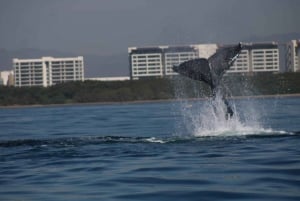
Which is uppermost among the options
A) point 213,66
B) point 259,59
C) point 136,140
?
point 259,59

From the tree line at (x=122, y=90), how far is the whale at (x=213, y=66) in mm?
81977

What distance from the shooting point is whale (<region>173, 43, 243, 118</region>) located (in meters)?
16.0

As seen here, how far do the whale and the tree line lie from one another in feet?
269

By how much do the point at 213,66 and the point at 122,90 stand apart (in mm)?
96314

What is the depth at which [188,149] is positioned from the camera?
14.8 metres

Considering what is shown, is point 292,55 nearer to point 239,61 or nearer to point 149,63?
point 239,61

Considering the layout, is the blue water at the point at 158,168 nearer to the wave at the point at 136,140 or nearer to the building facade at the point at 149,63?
the wave at the point at 136,140

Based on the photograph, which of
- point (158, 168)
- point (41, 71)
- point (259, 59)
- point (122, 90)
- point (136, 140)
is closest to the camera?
point (158, 168)

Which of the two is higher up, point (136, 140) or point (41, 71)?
point (41, 71)

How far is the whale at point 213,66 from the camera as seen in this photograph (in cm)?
1599

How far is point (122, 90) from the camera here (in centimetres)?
11275

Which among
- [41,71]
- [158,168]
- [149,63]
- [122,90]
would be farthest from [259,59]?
[158,168]

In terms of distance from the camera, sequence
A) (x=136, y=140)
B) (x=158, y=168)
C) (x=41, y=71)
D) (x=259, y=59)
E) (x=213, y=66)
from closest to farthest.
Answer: (x=158, y=168), (x=213, y=66), (x=136, y=140), (x=259, y=59), (x=41, y=71)

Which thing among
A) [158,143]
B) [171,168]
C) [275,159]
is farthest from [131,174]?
[158,143]
